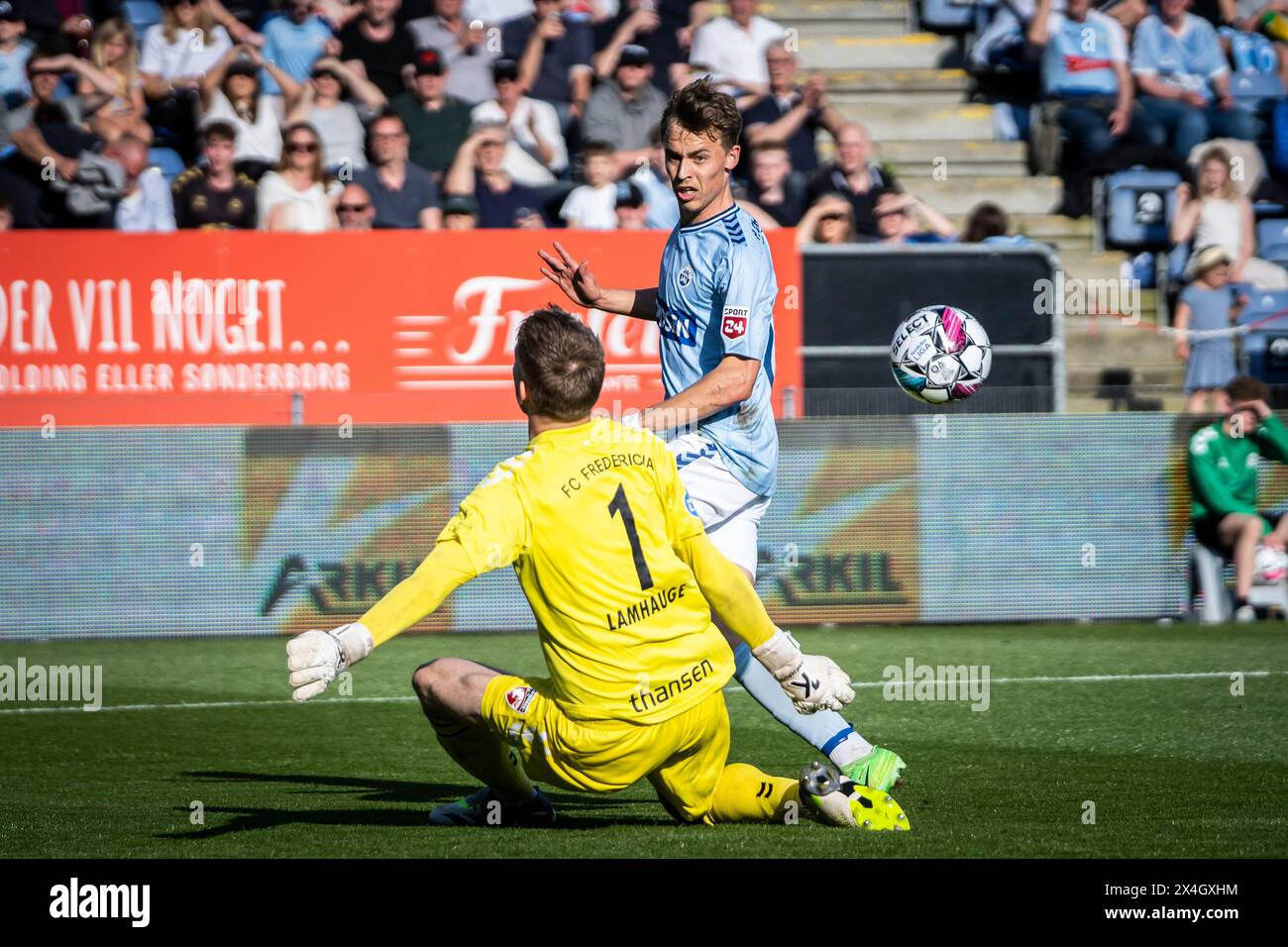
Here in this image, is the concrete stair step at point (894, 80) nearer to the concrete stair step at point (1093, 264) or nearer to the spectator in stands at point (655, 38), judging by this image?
the spectator in stands at point (655, 38)

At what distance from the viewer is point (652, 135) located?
50.2 feet

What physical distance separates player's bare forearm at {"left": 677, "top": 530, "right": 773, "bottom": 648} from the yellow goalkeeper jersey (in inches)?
1.1

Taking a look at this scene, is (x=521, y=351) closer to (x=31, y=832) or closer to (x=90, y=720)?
(x=31, y=832)

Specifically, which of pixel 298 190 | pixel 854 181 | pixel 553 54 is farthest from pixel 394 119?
pixel 854 181

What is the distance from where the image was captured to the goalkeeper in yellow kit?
524cm

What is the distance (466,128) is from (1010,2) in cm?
598

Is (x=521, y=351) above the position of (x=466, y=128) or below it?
below

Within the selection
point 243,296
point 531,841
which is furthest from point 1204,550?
point 531,841

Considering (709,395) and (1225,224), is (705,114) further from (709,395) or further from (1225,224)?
(1225,224)

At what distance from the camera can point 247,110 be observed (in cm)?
1485

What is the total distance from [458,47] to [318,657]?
11.7m

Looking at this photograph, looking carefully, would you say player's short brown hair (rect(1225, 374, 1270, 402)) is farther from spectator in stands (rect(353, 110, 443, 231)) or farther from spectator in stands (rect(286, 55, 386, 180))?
spectator in stands (rect(286, 55, 386, 180))

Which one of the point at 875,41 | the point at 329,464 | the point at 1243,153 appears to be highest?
the point at 875,41

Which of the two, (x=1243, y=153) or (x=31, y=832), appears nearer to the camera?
(x=31, y=832)
